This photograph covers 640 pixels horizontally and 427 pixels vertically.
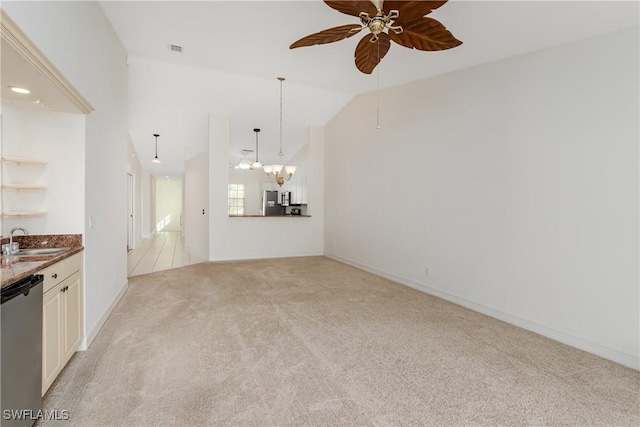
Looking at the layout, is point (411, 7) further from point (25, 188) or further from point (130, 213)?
point (130, 213)

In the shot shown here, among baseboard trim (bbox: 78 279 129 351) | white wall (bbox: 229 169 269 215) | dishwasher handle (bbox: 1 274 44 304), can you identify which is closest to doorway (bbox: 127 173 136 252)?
white wall (bbox: 229 169 269 215)

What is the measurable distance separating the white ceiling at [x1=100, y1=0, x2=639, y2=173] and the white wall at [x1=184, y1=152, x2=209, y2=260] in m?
1.13

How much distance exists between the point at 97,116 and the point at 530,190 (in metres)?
4.33

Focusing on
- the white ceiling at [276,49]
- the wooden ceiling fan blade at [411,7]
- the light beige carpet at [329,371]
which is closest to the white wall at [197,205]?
the white ceiling at [276,49]

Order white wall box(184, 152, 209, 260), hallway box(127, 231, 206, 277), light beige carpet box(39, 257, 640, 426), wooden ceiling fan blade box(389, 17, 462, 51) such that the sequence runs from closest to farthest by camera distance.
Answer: light beige carpet box(39, 257, 640, 426), wooden ceiling fan blade box(389, 17, 462, 51), hallway box(127, 231, 206, 277), white wall box(184, 152, 209, 260)

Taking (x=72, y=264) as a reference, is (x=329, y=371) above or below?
below

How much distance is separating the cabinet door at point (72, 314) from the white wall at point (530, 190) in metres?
3.94

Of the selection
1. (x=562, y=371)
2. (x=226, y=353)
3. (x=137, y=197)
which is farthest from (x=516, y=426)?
(x=137, y=197)

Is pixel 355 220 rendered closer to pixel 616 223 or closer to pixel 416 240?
pixel 416 240

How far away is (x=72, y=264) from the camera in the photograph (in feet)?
7.77

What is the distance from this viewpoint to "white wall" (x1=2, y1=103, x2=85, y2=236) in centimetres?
243

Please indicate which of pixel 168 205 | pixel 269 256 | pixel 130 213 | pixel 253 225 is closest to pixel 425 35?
pixel 253 225

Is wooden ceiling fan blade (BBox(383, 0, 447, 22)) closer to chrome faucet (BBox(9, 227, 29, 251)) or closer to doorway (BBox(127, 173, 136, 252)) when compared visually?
chrome faucet (BBox(9, 227, 29, 251))

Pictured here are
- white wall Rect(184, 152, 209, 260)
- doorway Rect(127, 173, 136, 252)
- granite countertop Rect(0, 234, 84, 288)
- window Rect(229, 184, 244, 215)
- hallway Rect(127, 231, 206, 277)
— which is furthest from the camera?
window Rect(229, 184, 244, 215)
